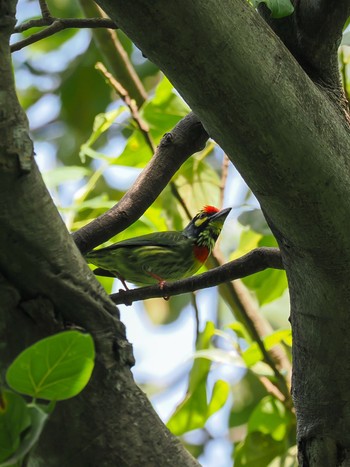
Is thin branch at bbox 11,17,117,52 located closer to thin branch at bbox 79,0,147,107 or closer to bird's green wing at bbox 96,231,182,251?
bird's green wing at bbox 96,231,182,251

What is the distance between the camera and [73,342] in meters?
0.91

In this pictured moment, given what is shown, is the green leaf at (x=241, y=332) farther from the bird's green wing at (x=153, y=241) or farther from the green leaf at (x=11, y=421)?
the green leaf at (x=11, y=421)

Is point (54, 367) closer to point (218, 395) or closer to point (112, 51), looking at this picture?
point (218, 395)

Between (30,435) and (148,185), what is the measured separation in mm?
1146

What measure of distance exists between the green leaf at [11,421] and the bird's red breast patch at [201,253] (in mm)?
2528

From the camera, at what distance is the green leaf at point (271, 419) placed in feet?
9.23

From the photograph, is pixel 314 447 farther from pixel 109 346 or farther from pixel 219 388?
pixel 219 388

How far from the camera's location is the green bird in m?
3.22

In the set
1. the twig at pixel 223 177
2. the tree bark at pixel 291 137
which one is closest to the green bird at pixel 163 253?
the twig at pixel 223 177

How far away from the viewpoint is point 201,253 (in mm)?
3451

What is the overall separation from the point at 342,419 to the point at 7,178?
0.91m

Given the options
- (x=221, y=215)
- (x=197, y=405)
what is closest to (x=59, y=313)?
(x=197, y=405)

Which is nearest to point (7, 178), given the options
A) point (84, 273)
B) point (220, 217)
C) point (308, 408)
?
point (84, 273)

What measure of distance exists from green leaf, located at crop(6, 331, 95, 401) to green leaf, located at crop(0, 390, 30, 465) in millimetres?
28
